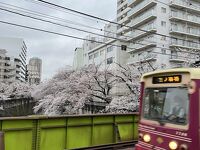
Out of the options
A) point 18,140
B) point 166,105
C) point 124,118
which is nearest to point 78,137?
point 18,140

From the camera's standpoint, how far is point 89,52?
9025 cm

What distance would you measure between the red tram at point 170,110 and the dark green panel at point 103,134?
14.0 ft

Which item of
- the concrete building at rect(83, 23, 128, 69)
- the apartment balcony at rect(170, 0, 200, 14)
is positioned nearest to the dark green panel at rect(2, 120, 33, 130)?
the concrete building at rect(83, 23, 128, 69)

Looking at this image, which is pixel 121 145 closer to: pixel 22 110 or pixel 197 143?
pixel 197 143

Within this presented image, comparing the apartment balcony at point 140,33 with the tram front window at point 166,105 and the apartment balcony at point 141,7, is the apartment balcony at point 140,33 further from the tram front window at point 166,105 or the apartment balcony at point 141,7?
the tram front window at point 166,105

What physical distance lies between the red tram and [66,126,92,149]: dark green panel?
3767mm

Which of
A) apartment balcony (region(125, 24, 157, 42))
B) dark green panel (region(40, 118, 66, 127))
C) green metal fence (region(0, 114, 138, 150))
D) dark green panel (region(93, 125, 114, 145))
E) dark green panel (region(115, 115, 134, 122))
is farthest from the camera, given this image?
apartment balcony (region(125, 24, 157, 42))

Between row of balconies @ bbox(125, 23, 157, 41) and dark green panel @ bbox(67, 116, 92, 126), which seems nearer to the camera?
dark green panel @ bbox(67, 116, 92, 126)

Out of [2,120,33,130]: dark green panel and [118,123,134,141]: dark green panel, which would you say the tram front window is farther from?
[118,123,134,141]: dark green panel

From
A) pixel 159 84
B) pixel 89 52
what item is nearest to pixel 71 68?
pixel 159 84

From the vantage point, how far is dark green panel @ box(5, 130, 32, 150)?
9.38 metres

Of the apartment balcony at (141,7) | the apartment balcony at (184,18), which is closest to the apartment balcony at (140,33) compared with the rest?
the apartment balcony at (141,7)

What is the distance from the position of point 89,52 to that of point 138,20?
29097 millimetres

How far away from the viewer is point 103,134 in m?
12.5
